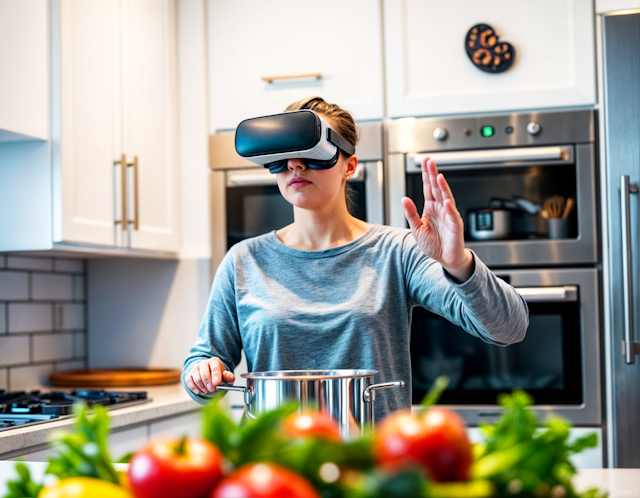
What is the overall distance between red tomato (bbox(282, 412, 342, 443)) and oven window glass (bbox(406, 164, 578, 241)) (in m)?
1.78

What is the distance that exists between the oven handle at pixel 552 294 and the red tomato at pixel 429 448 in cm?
170

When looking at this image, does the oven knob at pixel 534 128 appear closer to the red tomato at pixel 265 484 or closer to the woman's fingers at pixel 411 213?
the woman's fingers at pixel 411 213

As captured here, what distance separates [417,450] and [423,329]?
179 centimetres

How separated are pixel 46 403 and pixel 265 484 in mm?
1570

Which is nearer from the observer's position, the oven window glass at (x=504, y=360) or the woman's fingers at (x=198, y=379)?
the woman's fingers at (x=198, y=379)

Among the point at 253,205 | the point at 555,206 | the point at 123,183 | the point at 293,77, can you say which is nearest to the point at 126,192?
the point at 123,183

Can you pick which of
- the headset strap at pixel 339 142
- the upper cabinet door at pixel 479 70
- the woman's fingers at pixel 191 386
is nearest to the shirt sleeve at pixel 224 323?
the woman's fingers at pixel 191 386

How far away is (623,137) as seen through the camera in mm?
2074

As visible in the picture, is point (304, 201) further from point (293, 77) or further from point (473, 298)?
point (293, 77)

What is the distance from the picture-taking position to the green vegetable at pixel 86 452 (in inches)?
19.5

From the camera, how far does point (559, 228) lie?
2.12 meters

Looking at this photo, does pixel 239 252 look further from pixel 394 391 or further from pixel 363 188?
pixel 363 188

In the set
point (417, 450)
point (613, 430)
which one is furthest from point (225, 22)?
point (417, 450)

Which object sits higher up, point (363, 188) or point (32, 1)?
point (32, 1)
